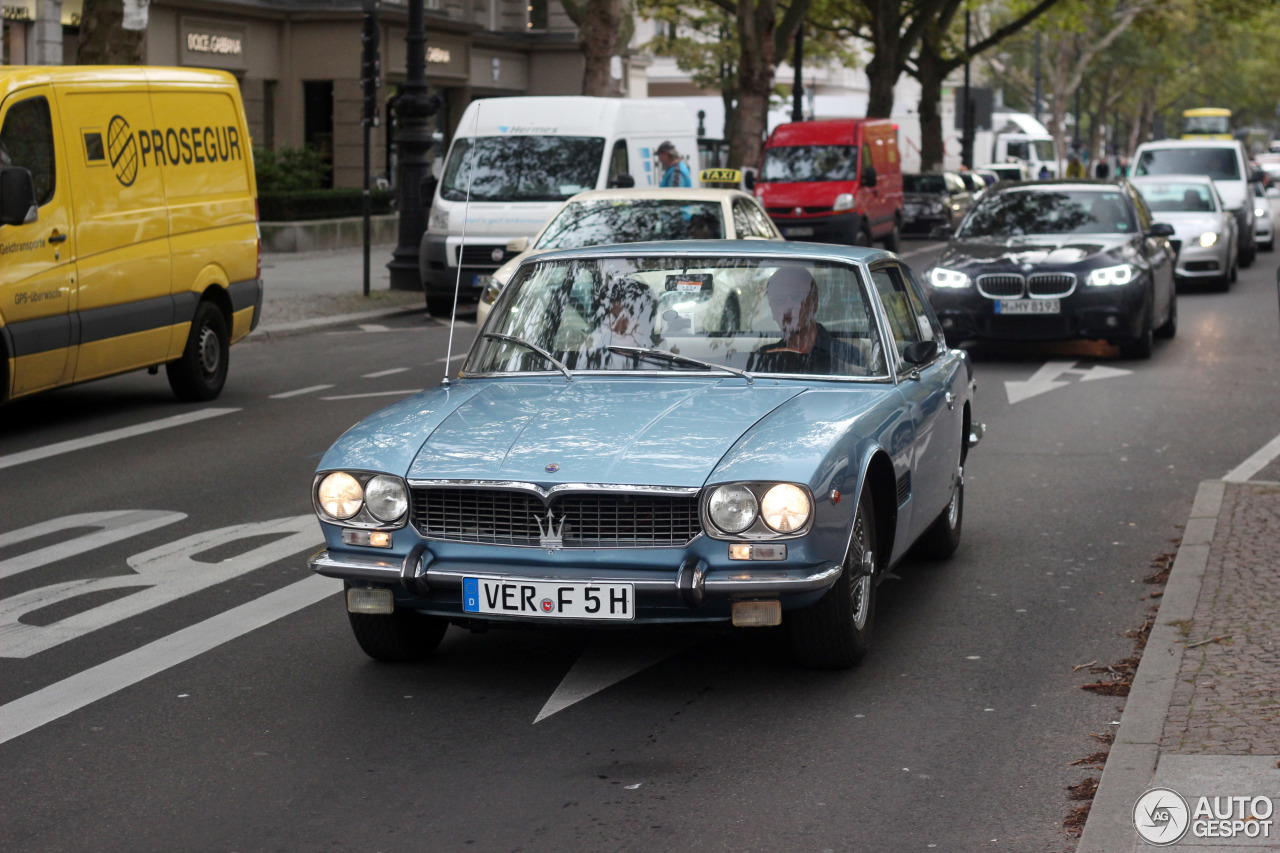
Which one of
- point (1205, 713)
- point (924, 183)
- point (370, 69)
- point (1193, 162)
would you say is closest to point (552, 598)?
point (1205, 713)

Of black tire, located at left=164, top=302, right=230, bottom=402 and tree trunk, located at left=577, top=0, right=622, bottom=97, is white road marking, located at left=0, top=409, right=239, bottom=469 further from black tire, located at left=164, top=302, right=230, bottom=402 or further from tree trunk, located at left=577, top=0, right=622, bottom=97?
tree trunk, located at left=577, top=0, right=622, bottom=97

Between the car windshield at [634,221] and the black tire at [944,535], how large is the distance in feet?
21.3

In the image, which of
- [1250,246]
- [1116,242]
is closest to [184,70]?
[1116,242]

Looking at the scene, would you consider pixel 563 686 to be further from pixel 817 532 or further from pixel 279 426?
pixel 279 426

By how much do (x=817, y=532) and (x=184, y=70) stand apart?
9.29m

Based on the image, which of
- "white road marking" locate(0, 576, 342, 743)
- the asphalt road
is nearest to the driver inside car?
the asphalt road

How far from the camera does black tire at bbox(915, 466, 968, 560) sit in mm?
7871

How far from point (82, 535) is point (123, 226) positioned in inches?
164

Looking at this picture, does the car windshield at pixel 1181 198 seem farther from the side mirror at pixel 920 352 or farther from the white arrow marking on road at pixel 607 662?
the white arrow marking on road at pixel 607 662

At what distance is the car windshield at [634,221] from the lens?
14.4 metres

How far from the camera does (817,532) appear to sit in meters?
5.54

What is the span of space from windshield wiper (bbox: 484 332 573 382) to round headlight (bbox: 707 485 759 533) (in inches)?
51.0

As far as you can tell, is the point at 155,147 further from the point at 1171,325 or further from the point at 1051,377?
the point at 1171,325

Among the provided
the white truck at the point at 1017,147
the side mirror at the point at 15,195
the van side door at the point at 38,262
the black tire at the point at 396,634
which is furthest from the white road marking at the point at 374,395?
the white truck at the point at 1017,147
